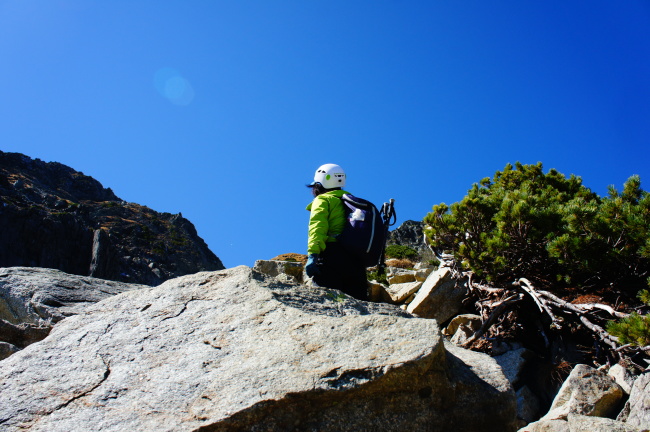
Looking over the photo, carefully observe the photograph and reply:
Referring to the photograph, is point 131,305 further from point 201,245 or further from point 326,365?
point 201,245

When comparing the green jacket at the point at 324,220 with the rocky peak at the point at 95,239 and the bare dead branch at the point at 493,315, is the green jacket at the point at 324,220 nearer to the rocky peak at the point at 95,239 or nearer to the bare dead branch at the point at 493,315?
the bare dead branch at the point at 493,315

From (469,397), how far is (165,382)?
252cm

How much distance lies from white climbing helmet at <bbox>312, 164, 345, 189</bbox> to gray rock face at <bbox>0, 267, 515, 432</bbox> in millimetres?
2990

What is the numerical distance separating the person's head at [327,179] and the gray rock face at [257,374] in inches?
117

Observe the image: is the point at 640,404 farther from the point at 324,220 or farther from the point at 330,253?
the point at 324,220

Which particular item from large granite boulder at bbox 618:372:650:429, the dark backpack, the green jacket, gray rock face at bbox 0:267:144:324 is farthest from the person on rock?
large granite boulder at bbox 618:372:650:429

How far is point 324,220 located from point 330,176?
3.08 feet

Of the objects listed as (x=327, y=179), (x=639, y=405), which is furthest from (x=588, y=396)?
(x=327, y=179)

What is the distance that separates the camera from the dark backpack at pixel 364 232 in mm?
7316

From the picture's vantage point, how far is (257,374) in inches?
161

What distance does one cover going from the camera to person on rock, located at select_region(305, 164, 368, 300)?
743 centimetres

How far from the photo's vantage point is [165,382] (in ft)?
13.9

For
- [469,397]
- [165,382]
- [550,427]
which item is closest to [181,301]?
[165,382]

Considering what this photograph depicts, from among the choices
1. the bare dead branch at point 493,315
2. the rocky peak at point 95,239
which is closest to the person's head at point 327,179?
the bare dead branch at point 493,315
